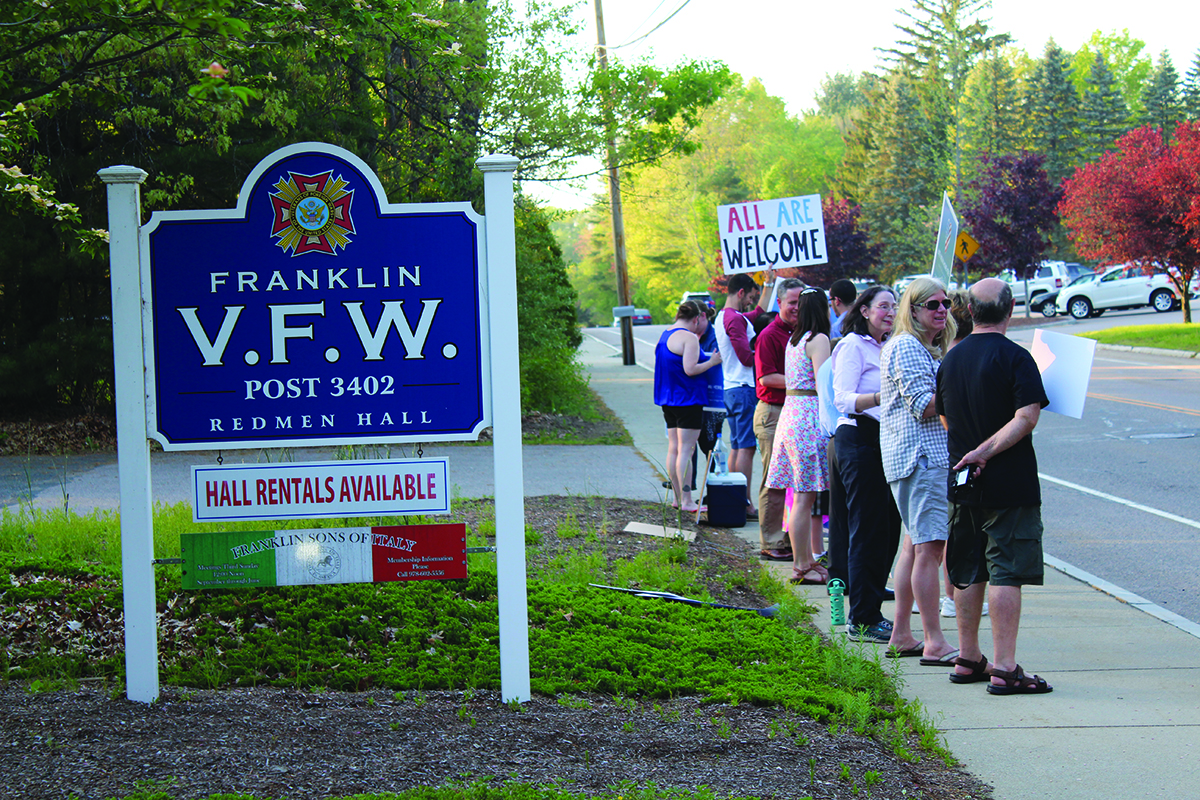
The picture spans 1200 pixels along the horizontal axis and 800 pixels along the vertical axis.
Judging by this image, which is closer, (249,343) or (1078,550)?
(249,343)

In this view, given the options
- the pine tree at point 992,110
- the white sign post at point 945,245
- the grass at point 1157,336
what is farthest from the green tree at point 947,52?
the white sign post at point 945,245

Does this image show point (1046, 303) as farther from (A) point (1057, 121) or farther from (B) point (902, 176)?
(A) point (1057, 121)

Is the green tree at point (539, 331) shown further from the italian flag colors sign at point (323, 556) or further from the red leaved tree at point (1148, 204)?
the red leaved tree at point (1148, 204)

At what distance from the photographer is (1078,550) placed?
26.5ft

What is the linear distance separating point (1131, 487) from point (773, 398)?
16.1 ft

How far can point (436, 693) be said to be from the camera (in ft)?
14.9

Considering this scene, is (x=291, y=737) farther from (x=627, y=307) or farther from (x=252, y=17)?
(x=627, y=307)

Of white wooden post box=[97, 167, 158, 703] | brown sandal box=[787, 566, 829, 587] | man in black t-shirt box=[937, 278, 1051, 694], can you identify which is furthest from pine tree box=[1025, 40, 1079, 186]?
white wooden post box=[97, 167, 158, 703]

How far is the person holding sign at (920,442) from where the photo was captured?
5184 millimetres

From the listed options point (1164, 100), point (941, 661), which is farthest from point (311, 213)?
point (1164, 100)

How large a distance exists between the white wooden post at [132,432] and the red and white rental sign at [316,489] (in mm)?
245

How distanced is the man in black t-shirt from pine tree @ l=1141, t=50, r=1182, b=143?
67.5m

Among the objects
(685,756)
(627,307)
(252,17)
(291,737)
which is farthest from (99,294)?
(627,307)

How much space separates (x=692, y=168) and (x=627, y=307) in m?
42.9
